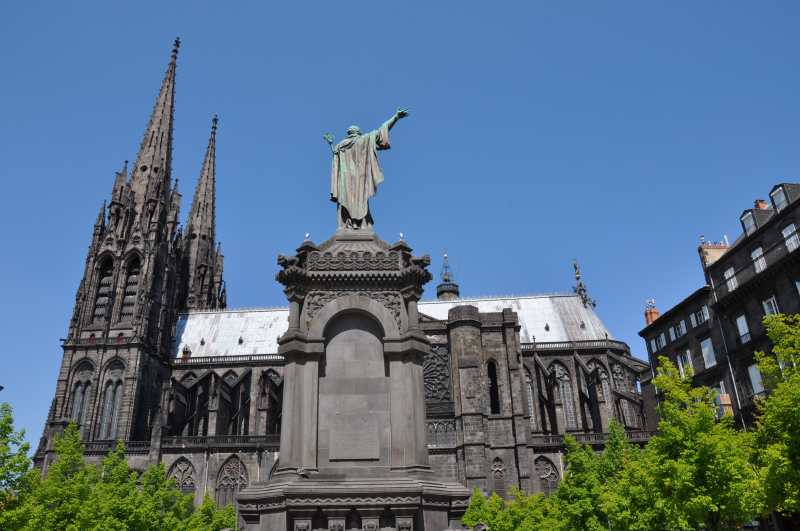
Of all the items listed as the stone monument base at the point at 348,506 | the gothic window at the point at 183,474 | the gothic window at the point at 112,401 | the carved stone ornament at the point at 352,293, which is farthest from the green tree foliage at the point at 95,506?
the gothic window at the point at 112,401

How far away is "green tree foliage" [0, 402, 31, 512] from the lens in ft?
74.0

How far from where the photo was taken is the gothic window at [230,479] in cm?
4706

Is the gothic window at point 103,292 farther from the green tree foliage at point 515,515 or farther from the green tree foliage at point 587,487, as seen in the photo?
the green tree foliage at point 587,487

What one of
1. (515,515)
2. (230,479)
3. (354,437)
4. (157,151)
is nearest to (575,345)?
(515,515)

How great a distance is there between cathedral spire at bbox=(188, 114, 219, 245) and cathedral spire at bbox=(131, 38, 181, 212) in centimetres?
1296

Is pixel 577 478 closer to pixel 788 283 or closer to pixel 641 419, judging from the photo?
pixel 788 283

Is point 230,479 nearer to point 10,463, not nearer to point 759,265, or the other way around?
point 10,463

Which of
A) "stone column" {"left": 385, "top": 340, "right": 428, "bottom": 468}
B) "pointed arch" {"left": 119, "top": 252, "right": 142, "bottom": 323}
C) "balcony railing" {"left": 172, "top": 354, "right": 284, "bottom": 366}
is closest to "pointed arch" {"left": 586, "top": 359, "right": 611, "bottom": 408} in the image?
"balcony railing" {"left": 172, "top": 354, "right": 284, "bottom": 366}

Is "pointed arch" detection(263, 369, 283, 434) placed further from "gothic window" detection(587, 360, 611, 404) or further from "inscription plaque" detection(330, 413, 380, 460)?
"inscription plaque" detection(330, 413, 380, 460)

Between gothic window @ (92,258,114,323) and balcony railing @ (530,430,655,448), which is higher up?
gothic window @ (92,258,114,323)

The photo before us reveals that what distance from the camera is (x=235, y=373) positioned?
5956cm

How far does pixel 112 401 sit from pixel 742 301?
48127 mm

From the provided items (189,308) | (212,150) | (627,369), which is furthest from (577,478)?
(212,150)

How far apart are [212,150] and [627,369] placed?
61716 millimetres
